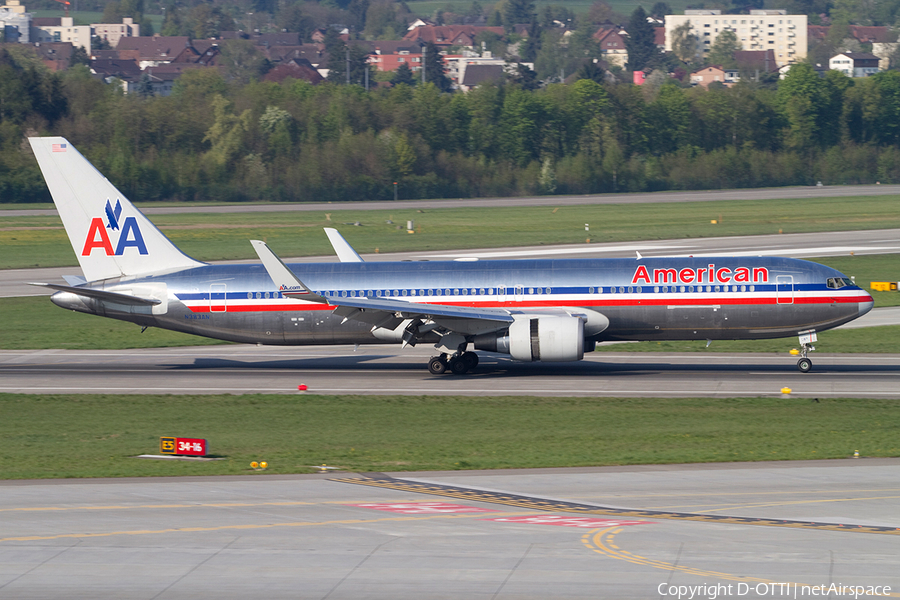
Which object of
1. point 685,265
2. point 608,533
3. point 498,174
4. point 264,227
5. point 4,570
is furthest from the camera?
point 498,174

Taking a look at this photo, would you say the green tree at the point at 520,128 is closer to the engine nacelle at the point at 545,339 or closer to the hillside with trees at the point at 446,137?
the hillside with trees at the point at 446,137

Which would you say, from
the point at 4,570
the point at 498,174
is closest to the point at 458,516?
the point at 4,570

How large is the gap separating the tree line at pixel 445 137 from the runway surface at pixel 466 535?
121 metres

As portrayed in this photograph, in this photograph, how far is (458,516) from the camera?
22062 mm

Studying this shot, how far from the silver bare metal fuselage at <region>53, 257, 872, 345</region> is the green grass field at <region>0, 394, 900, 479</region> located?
18.6 ft

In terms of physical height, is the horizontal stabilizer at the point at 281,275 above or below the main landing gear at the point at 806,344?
above

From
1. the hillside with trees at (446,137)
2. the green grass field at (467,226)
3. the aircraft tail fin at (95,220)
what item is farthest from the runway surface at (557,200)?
the aircraft tail fin at (95,220)

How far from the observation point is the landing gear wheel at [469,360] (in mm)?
42688

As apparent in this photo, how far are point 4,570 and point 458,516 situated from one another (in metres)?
8.99

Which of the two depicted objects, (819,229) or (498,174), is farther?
(498,174)

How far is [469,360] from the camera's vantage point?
42.8 meters

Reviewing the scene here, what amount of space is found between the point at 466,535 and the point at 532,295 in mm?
21826

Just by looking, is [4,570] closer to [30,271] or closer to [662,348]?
[662,348]

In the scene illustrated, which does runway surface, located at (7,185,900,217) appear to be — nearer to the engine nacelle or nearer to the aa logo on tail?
the aa logo on tail
